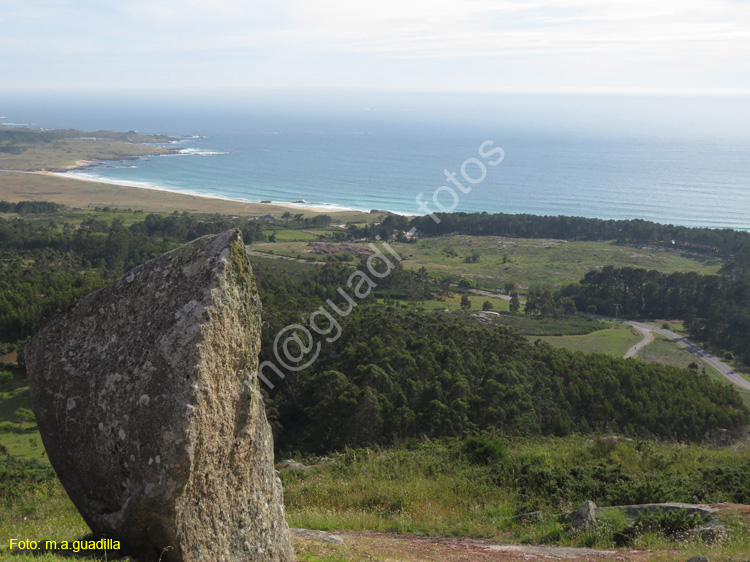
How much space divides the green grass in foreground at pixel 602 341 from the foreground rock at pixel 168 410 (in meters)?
52.4

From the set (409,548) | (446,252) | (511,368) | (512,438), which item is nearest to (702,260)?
(446,252)

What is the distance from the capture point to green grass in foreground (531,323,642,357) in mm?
57656

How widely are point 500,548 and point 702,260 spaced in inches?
3910

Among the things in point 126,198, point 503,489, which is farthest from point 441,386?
point 126,198

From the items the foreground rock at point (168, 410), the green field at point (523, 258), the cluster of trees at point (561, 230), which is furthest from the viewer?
the cluster of trees at point (561, 230)

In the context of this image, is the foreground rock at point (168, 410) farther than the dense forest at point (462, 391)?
No

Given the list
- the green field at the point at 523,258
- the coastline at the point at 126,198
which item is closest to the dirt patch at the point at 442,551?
the green field at the point at 523,258

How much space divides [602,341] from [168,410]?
61.1m

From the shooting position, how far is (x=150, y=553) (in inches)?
244

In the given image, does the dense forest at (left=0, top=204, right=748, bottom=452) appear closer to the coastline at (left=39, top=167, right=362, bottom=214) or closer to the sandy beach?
the sandy beach

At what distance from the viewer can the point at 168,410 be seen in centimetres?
603

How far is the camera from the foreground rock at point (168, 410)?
239 inches

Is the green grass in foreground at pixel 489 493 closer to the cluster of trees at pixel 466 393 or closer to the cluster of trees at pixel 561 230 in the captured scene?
the cluster of trees at pixel 466 393

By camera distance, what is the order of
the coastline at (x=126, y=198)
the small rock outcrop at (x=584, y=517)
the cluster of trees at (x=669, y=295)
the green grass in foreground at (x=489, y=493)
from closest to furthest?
the green grass in foreground at (x=489, y=493), the small rock outcrop at (x=584, y=517), the cluster of trees at (x=669, y=295), the coastline at (x=126, y=198)
